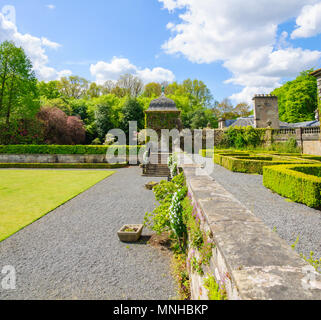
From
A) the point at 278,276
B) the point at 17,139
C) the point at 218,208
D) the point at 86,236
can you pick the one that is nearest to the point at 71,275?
the point at 86,236

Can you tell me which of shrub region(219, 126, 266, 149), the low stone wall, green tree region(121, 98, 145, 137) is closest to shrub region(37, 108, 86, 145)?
green tree region(121, 98, 145, 137)

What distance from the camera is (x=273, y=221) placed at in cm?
497

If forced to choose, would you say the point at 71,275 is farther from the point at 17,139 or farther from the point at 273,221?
Answer: the point at 17,139

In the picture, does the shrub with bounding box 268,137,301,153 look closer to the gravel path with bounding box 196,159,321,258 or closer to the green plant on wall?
the gravel path with bounding box 196,159,321,258

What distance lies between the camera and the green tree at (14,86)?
22.9m

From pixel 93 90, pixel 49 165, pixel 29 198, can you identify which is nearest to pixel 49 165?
pixel 49 165

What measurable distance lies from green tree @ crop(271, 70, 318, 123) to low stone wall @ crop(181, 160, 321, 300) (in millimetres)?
42117

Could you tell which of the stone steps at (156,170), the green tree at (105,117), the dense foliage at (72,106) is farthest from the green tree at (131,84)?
the stone steps at (156,170)

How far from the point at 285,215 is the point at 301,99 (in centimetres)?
3914

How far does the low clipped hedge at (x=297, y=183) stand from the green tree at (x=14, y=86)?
24.7m

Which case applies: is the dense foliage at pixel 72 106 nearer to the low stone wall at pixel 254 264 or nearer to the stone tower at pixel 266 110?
the stone tower at pixel 266 110

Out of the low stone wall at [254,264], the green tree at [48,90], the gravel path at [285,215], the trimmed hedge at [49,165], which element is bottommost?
the gravel path at [285,215]

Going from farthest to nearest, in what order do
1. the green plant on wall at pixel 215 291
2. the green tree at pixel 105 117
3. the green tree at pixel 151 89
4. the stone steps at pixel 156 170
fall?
1. the green tree at pixel 151 89
2. the green tree at pixel 105 117
3. the stone steps at pixel 156 170
4. the green plant on wall at pixel 215 291

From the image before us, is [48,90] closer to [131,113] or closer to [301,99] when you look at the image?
[131,113]
